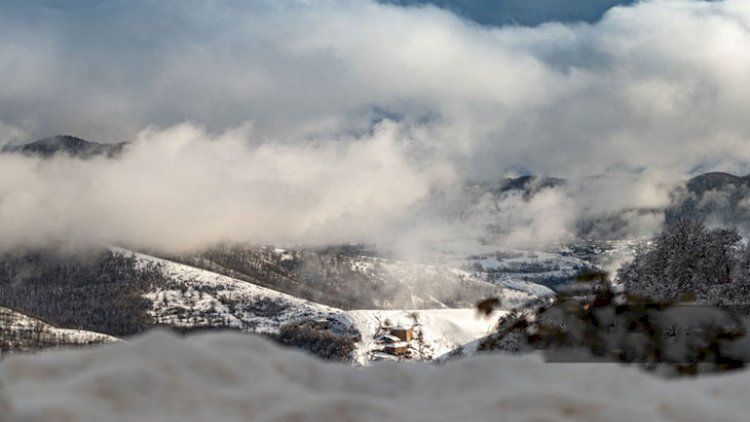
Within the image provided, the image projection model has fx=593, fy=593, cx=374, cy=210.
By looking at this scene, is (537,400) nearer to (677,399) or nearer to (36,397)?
(677,399)

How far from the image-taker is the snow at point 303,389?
218 centimetres

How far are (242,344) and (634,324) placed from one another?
164 inches

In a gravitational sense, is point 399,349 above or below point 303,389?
below

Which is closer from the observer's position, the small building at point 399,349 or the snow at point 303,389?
the snow at point 303,389

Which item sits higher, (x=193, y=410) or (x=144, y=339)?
(x=144, y=339)

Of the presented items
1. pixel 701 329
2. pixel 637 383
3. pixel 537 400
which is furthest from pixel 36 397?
pixel 701 329

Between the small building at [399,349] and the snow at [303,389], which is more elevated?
the snow at [303,389]

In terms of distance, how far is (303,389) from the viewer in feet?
8.71

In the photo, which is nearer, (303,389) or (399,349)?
(303,389)

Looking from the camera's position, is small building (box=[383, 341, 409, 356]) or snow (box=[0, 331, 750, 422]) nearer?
snow (box=[0, 331, 750, 422])

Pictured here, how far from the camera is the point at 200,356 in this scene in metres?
Result: 2.60

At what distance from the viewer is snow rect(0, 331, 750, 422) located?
7.16 feet

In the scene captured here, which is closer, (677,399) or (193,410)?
(193,410)

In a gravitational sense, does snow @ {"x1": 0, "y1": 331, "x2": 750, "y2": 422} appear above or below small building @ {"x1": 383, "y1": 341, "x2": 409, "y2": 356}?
above
